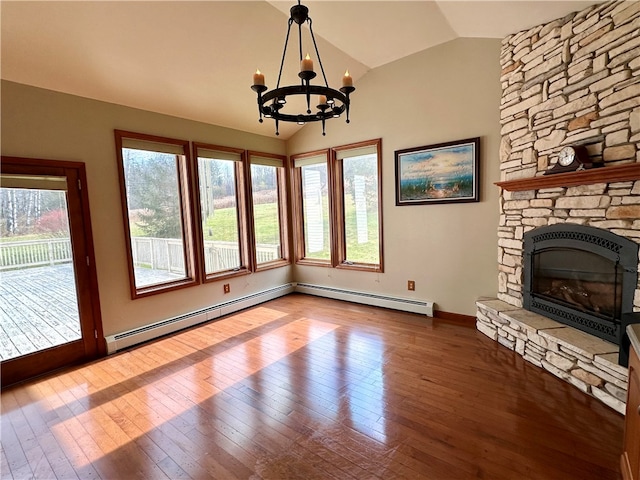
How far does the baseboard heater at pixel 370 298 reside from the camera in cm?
410

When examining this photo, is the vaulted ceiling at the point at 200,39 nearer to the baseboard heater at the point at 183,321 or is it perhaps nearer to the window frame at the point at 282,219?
the window frame at the point at 282,219

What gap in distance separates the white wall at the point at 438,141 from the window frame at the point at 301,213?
0.49m

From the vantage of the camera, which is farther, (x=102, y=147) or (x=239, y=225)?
(x=239, y=225)

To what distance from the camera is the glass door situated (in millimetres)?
2740

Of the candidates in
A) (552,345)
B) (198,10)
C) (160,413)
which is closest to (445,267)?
(552,345)

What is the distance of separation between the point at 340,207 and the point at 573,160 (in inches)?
114

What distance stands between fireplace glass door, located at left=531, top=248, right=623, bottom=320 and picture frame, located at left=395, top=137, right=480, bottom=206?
0.99m

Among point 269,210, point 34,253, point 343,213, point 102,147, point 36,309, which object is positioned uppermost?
point 102,147

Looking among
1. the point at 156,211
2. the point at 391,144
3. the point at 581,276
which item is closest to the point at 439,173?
the point at 391,144

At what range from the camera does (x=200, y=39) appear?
2932 millimetres

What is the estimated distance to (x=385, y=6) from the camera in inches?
115

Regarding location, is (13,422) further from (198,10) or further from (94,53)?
Answer: (198,10)

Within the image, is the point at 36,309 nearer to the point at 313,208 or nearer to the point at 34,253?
the point at 34,253

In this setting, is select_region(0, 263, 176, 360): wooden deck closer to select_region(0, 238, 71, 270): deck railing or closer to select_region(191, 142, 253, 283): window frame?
select_region(0, 238, 71, 270): deck railing
